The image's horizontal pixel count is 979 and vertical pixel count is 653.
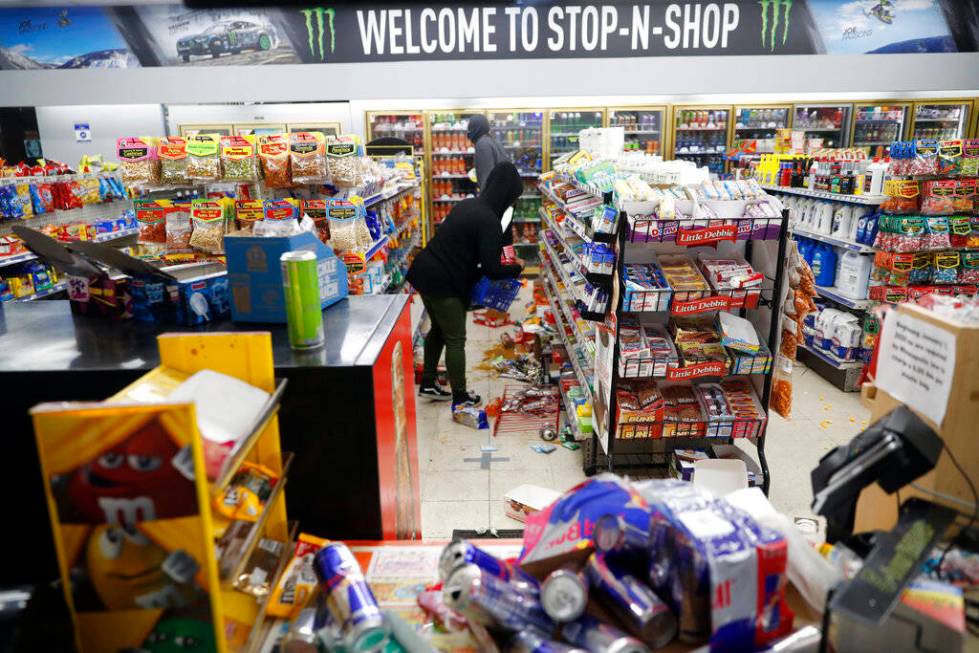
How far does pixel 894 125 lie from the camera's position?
9211 millimetres

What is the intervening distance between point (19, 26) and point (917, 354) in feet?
31.4

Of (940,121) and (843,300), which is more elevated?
(940,121)

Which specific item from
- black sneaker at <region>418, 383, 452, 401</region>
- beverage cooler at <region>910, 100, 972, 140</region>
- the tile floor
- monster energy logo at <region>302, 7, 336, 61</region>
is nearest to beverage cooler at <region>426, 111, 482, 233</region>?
monster energy logo at <region>302, 7, 336, 61</region>

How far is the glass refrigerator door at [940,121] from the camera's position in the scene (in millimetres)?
8844

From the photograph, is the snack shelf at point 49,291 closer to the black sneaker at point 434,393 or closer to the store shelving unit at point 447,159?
the black sneaker at point 434,393

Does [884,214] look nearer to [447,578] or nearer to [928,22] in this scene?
[928,22]

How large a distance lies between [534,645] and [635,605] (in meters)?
0.20

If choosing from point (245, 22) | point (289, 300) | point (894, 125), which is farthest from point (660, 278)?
point (894, 125)

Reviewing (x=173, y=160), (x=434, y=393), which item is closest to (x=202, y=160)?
(x=173, y=160)

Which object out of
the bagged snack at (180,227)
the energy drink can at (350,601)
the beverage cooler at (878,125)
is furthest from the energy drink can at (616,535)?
the beverage cooler at (878,125)

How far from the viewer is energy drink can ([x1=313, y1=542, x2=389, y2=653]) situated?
1.13 m

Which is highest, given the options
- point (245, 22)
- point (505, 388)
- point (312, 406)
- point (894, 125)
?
point (245, 22)

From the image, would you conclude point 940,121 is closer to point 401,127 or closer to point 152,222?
point 401,127

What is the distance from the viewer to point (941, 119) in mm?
9055
